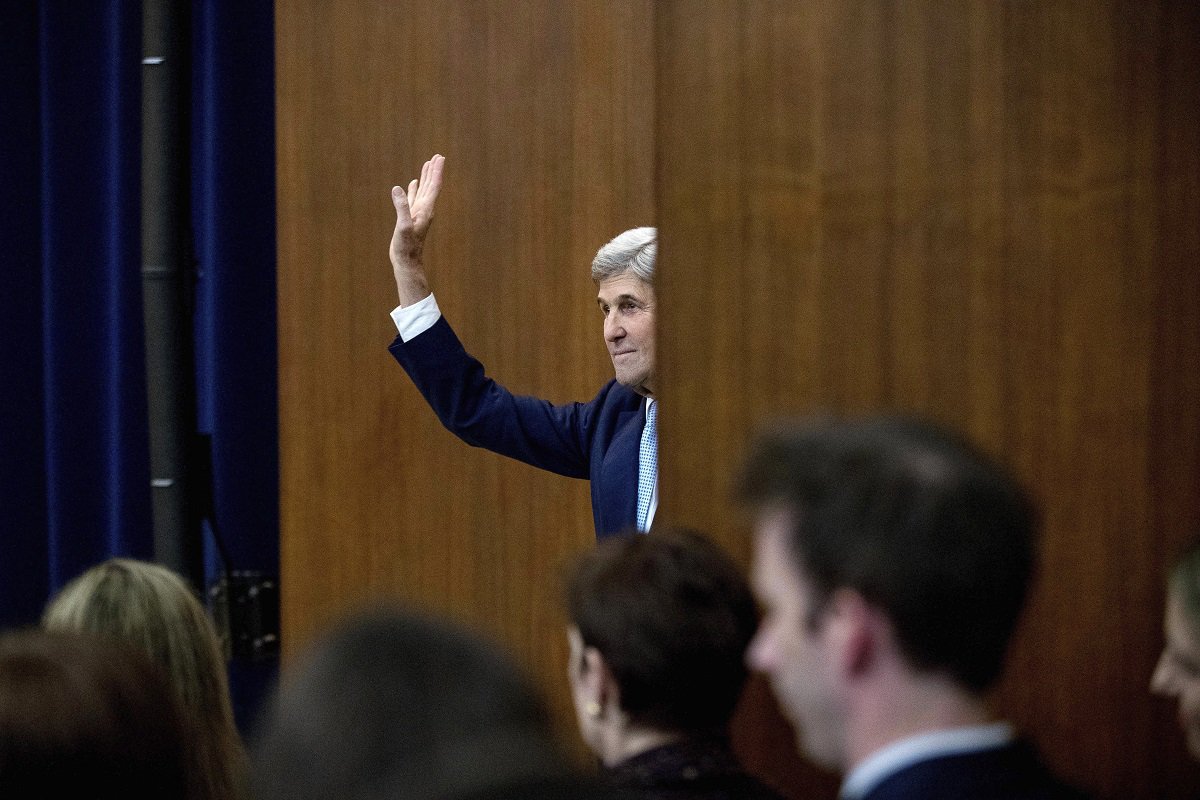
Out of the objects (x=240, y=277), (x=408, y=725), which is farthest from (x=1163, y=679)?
(x=240, y=277)

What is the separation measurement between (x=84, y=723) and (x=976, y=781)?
0.53 metres

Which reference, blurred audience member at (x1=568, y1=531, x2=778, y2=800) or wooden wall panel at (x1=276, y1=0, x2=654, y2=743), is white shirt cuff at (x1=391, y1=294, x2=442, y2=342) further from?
blurred audience member at (x1=568, y1=531, x2=778, y2=800)

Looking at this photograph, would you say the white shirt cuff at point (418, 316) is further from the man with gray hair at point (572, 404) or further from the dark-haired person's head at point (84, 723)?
the dark-haired person's head at point (84, 723)

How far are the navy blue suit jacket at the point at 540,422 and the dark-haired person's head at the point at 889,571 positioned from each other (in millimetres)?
1052

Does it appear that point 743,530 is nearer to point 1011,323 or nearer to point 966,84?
point 1011,323

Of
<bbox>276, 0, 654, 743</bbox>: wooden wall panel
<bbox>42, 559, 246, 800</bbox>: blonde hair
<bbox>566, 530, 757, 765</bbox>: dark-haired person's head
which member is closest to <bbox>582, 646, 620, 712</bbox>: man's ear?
<bbox>566, 530, 757, 765</bbox>: dark-haired person's head

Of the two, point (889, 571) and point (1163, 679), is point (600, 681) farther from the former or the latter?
point (1163, 679)

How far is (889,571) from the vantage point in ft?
2.81

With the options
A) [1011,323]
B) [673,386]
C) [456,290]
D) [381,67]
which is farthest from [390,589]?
[1011,323]

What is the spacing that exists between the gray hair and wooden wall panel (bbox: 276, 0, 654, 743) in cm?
21

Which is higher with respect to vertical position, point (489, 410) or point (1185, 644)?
point (489, 410)

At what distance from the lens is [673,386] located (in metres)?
1.34

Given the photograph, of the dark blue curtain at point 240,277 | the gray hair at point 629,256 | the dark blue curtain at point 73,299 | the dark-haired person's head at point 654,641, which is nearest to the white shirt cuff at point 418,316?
the gray hair at point 629,256

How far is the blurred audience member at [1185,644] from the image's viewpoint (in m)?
1.12
